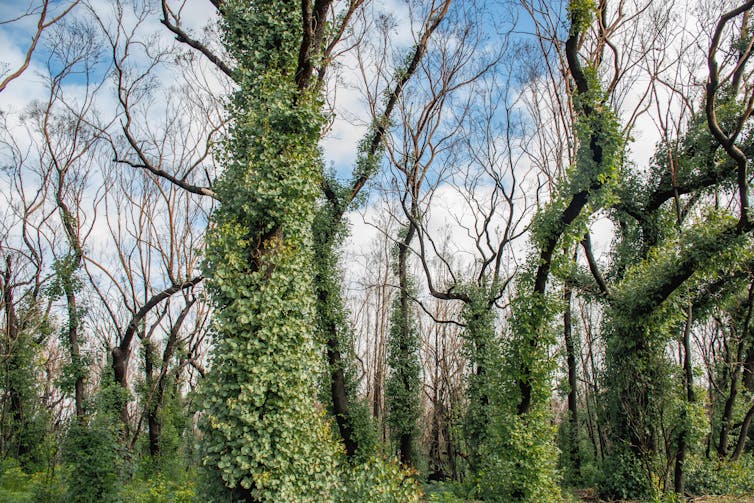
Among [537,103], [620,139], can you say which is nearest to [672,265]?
[620,139]

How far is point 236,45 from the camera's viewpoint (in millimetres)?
7383

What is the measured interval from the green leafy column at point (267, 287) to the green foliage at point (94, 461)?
14.8 ft

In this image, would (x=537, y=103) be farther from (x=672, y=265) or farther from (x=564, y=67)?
(x=672, y=265)

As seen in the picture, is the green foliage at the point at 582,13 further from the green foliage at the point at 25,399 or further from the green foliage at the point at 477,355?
the green foliage at the point at 25,399

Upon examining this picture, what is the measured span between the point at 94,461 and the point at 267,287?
5.87m

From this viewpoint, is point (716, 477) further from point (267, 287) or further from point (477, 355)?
point (267, 287)

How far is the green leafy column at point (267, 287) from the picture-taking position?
5617 mm

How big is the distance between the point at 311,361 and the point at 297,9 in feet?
18.0

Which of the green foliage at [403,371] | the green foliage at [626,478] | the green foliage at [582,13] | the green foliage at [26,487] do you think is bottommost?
the green foliage at [26,487]

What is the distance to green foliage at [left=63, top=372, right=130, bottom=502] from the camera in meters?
8.62

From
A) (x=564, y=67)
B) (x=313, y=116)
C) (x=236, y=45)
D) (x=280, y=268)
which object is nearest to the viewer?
(x=280, y=268)

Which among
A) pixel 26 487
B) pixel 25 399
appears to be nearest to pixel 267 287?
pixel 26 487

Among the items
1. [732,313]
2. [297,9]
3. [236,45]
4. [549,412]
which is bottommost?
[549,412]

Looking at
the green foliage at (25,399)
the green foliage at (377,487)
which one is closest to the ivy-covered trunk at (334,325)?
the green foliage at (377,487)
